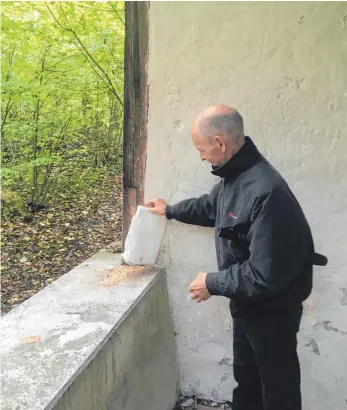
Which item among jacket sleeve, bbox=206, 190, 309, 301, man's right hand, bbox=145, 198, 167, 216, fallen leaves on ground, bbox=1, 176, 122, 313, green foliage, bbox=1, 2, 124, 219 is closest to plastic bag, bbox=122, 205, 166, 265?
→ man's right hand, bbox=145, 198, 167, 216

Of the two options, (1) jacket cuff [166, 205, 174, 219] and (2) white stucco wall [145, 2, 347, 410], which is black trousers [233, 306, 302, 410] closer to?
(2) white stucco wall [145, 2, 347, 410]

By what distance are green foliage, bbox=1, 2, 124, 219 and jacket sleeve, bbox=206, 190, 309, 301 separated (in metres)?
3.15

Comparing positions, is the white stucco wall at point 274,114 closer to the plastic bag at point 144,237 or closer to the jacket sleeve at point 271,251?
the plastic bag at point 144,237

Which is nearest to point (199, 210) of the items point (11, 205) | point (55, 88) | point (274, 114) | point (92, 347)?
point (274, 114)

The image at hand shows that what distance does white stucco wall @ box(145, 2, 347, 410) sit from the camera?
210cm

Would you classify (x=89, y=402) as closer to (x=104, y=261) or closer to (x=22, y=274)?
(x=104, y=261)

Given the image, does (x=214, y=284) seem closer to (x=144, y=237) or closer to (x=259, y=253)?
(x=259, y=253)

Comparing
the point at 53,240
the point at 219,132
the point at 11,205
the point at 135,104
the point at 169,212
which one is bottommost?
the point at 53,240

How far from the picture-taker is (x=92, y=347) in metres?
1.72

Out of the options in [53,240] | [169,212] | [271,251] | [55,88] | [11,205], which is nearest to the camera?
[271,251]

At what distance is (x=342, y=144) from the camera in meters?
2.15

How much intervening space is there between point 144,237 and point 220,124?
0.93m

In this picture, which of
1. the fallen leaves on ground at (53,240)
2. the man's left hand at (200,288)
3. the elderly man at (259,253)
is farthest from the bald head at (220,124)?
the fallen leaves on ground at (53,240)

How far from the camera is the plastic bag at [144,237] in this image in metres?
2.40
